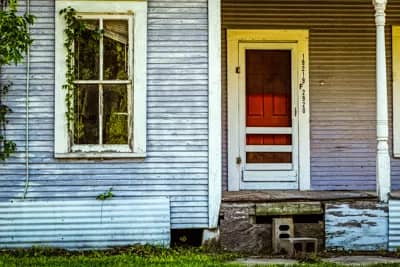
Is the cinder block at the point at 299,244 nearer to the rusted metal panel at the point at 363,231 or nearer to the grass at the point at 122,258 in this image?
the rusted metal panel at the point at 363,231

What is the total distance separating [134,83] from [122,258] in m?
1.95

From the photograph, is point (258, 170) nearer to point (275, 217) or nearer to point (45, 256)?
point (275, 217)

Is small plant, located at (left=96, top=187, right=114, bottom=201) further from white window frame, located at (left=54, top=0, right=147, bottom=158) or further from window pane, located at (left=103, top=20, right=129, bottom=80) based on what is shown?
window pane, located at (left=103, top=20, right=129, bottom=80)

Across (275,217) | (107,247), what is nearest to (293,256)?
(275,217)

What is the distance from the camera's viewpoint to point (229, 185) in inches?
347

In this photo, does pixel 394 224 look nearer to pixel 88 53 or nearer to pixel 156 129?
pixel 156 129

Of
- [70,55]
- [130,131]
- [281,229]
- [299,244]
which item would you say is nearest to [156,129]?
[130,131]

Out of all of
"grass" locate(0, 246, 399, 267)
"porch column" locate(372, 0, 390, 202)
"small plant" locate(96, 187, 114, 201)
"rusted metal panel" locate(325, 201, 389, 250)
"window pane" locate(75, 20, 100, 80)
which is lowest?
"grass" locate(0, 246, 399, 267)

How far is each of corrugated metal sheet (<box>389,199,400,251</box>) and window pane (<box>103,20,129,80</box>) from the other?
11.0 ft

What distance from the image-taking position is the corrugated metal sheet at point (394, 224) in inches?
295

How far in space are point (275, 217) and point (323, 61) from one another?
254 centimetres

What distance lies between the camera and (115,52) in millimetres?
7473

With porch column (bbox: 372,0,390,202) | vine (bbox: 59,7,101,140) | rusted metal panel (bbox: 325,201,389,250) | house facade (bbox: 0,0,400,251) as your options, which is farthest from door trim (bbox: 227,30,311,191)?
vine (bbox: 59,7,101,140)

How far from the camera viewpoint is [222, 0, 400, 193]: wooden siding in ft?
29.2
